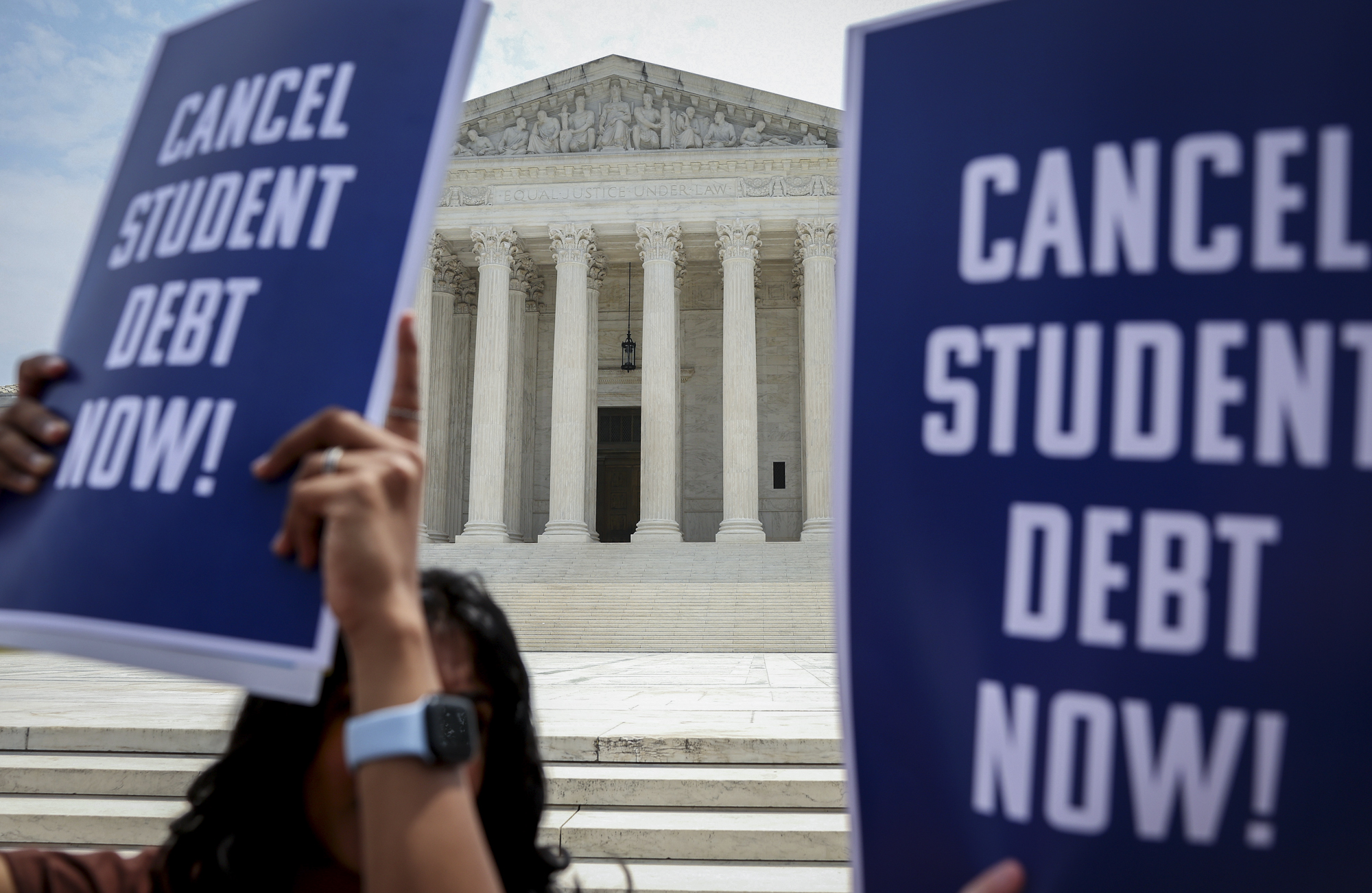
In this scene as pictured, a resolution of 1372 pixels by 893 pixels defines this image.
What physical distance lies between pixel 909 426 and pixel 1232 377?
0.48m

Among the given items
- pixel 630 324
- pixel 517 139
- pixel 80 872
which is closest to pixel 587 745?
pixel 80 872

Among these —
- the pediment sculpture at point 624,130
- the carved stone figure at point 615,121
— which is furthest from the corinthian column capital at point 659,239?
the carved stone figure at point 615,121

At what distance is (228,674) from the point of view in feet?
5.00

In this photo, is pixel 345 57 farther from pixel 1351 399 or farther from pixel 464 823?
pixel 1351 399

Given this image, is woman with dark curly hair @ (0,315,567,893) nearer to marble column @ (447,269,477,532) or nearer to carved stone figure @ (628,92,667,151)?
carved stone figure @ (628,92,667,151)

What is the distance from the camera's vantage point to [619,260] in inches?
1417

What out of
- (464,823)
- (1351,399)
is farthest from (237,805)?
(1351,399)

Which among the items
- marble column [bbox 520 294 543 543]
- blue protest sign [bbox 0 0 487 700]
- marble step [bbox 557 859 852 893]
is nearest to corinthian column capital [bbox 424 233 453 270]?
marble column [bbox 520 294 543 543]

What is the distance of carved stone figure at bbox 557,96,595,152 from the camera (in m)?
32.9

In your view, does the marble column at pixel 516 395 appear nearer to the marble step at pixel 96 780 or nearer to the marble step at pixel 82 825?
the marble step at pixel 96 780

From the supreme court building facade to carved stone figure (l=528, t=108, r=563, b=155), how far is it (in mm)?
79

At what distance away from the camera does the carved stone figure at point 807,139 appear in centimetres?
3194

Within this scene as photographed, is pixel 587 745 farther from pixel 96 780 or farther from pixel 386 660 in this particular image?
pixel 386 660

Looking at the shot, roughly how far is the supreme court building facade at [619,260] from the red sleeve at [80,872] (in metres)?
27.8
